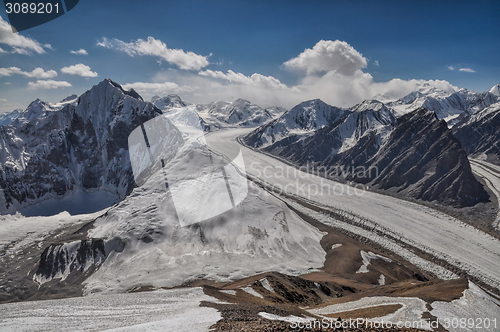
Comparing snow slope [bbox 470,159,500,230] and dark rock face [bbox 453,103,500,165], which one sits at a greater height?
dark rock face [bbox 453,103,500,165]

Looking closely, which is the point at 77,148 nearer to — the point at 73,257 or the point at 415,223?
the point at 73,257

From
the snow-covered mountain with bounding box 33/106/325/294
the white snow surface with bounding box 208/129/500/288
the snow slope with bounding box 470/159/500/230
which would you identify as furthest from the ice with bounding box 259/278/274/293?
the snow slope with bounding box 470/159/500/230

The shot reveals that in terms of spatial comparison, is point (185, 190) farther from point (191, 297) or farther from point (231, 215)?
point (191, 297)

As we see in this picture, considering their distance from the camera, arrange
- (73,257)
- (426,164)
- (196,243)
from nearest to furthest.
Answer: (73,257), (196,243), (426,164)

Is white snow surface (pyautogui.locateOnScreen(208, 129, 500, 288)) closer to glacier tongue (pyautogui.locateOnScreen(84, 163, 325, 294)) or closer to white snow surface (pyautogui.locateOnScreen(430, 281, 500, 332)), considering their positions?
glacier tongue (pyautogui.locateOnScreen(84, 163, 325, 294))

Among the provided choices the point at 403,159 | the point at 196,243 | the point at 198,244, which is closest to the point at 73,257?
the point at 196,243

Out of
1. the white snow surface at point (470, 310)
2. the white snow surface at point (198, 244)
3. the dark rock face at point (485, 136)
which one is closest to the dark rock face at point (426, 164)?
the dark rock face at point (485, 136)
